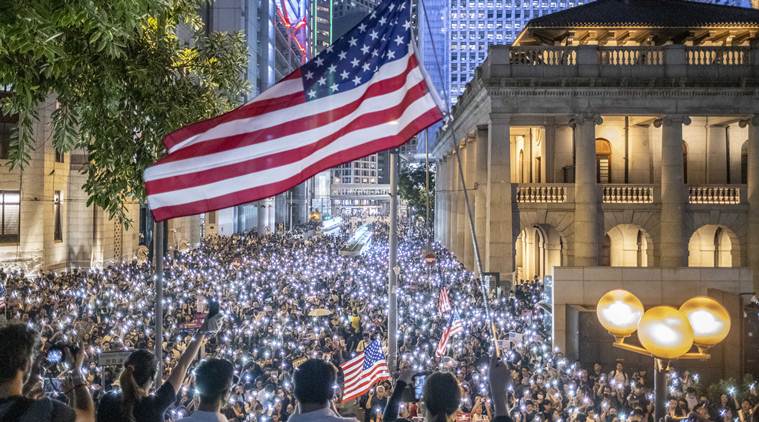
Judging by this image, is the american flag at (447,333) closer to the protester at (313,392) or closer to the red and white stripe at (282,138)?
the red and white stripe at (282,138)

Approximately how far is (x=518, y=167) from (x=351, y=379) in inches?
1230

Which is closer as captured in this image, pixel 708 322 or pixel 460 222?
pixel 708 322

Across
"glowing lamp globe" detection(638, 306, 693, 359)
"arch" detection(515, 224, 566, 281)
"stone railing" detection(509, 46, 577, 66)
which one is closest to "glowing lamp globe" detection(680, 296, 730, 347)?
"glowing lamp globe" detection(638, 306, 693, 359)

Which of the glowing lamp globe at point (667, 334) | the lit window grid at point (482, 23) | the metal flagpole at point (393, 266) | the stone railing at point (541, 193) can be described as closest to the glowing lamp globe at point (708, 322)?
the glowing lamp globe at point (667, 334)

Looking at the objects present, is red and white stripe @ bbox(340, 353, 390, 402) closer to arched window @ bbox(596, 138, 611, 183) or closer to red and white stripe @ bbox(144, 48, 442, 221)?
red and white stripe @ bbox(144, 48, 442, 221)

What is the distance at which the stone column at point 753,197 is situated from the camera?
30.7 metres

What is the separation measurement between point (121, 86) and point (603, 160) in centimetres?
3128

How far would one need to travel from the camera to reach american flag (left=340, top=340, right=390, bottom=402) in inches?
488

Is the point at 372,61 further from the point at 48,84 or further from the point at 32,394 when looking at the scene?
the point at 32,394

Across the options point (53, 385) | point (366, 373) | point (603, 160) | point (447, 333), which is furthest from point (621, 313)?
point (603, 160)

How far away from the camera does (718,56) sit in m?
30.8

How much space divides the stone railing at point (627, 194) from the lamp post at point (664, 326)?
82.8 ft

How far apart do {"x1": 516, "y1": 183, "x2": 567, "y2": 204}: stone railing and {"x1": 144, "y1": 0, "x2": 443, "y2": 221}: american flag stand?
2332 centimetres

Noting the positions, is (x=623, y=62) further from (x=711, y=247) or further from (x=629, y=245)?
(x=711, y=247)
